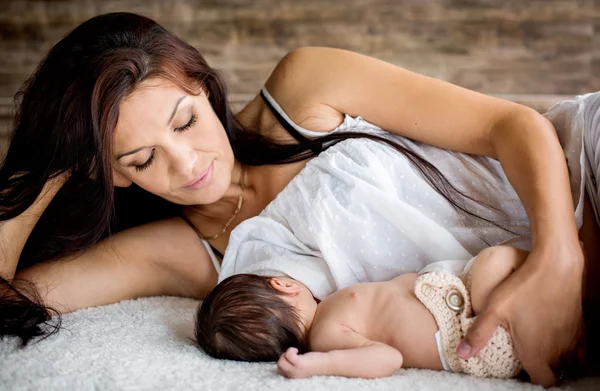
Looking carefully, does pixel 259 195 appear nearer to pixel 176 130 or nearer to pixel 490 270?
pixel 176 130

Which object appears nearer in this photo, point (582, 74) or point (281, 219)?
point (281, 219)

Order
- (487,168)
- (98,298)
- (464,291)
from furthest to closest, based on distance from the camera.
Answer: (98,298), (487,168), (464,291)

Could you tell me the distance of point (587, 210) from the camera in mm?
1297

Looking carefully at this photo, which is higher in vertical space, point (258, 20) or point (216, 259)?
point (258, 20)

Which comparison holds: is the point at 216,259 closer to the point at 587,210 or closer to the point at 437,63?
the point at 587,210

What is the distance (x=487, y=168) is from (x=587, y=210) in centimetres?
23

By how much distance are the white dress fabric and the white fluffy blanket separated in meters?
0.26

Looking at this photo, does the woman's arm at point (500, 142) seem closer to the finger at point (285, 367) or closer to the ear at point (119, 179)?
the finger at point (285, 367)

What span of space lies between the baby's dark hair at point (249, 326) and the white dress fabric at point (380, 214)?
15cm

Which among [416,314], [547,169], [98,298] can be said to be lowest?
[98,298]

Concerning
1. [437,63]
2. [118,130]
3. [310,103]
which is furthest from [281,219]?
[437,63]

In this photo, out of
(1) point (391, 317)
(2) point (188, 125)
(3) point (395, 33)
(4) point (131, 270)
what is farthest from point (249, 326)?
(3) point (395, 33)

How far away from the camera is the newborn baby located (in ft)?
3.52

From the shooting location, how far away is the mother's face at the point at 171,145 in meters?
1.33
